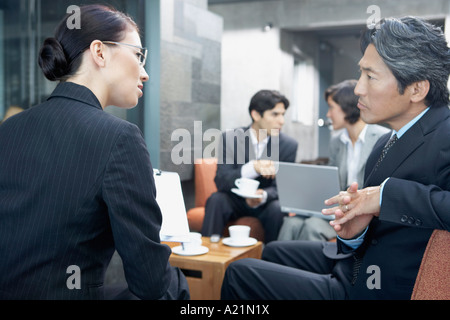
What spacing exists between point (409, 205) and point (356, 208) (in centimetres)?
16

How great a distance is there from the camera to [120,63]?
127cm

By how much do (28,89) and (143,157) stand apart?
1969mm

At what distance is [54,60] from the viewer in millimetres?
1188

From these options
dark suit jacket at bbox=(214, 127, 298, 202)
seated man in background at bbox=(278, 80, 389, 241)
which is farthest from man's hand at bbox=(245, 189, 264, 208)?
seated man in background at bbox=(278, 80, 389, 241)

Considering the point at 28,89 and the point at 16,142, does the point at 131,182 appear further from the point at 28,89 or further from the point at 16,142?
the point at 28,89

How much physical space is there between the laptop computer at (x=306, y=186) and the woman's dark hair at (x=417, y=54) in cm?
121

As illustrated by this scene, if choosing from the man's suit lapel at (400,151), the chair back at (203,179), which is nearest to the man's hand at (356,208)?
the man's suit lapel at (400,151)

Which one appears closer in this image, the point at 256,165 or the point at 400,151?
the point at 400,151

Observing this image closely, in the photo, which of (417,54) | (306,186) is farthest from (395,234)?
(306,186)

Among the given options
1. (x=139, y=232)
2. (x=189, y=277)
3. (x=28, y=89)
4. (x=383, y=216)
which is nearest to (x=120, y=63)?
(x=139, y=232)

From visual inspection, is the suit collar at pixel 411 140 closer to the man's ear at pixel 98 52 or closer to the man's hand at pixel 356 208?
the man's hand at pixel 356 208

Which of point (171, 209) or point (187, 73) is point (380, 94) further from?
point (187, 73)

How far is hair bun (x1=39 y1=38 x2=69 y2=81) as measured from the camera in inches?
46.7
